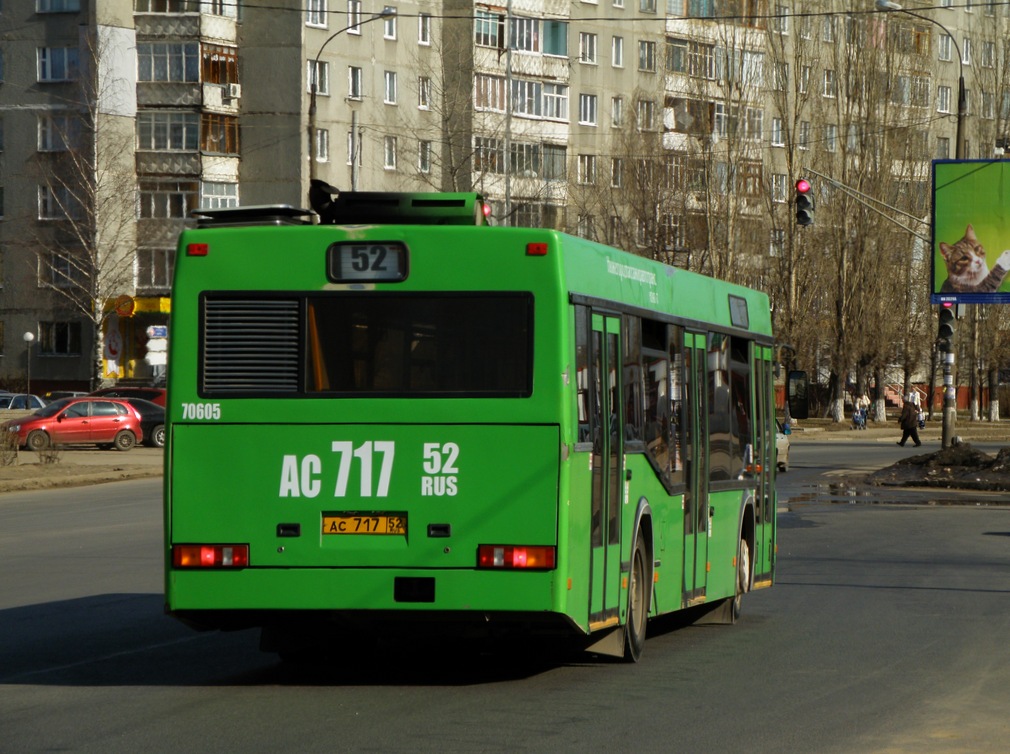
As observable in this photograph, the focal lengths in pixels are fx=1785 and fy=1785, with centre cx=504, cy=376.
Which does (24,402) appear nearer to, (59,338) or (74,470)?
(59,338)

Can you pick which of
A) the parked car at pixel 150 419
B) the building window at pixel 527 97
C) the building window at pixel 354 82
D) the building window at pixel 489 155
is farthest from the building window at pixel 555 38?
the parked car at pixel 150 419

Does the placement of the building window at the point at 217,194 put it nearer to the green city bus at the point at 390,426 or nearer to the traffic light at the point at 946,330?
the traffic light at the point at 946,330

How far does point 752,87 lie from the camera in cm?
6969

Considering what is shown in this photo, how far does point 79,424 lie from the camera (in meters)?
45.4

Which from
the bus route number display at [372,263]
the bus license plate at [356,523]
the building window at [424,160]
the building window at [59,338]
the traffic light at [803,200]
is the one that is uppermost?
the building window at [424,160]

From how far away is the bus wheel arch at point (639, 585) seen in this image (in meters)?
11.0

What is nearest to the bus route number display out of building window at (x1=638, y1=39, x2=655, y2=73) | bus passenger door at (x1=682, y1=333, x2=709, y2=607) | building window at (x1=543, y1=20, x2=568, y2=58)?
bus passenger door at (x1=682, y1=333, x2=709, y2=607)

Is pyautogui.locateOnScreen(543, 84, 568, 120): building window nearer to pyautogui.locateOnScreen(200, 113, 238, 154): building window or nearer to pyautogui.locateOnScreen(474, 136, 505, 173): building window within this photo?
pyautogui.locateOnScreen(474, 136, 505, 173): building window

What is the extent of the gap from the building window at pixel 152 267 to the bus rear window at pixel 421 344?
209 feet

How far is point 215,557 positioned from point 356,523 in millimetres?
796

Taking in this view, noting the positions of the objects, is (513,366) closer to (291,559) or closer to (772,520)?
(291,559)

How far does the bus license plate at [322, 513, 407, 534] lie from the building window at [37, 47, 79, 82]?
66.0 m

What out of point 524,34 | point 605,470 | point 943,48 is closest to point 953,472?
point 605,470

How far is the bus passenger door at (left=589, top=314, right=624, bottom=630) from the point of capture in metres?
10.2
